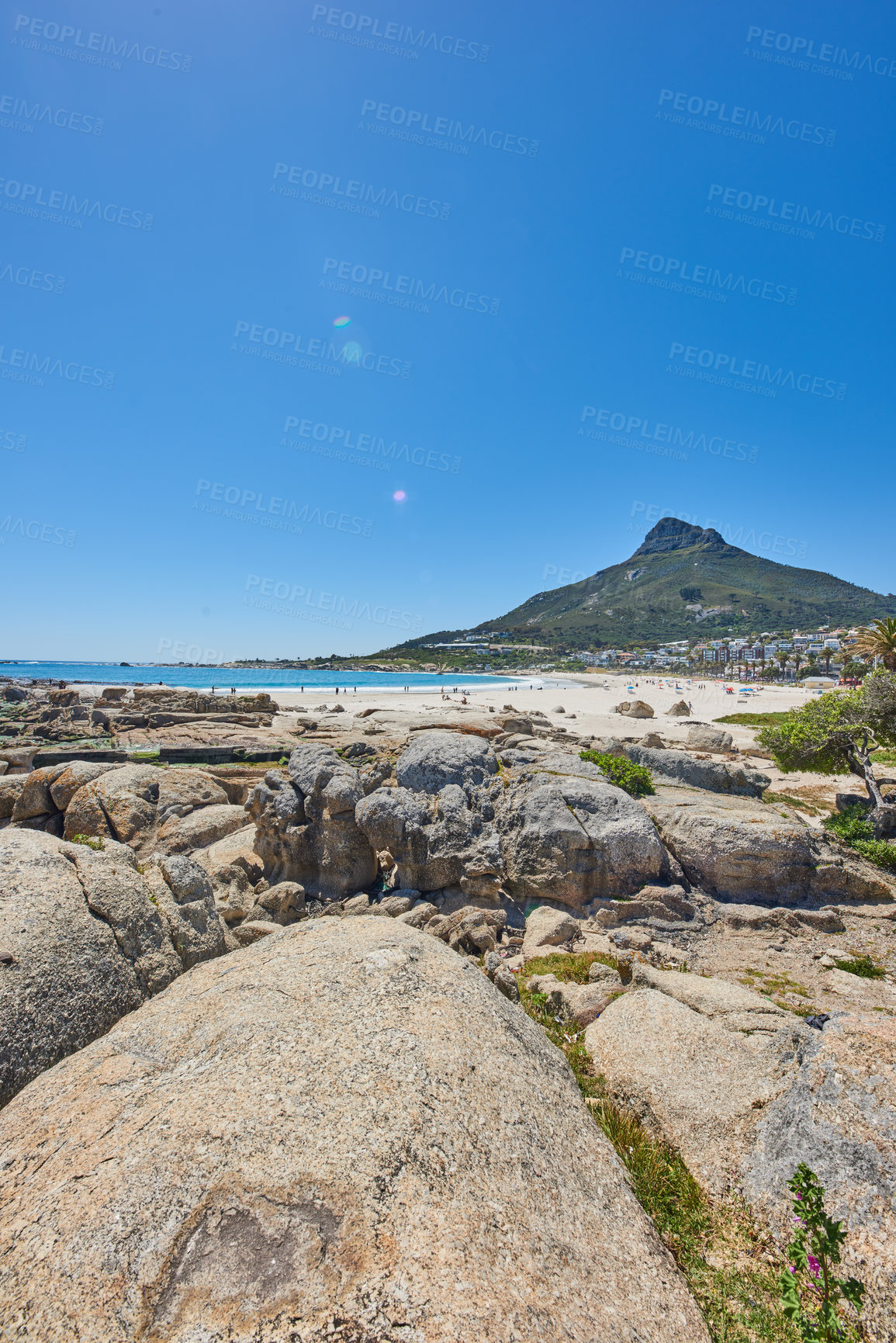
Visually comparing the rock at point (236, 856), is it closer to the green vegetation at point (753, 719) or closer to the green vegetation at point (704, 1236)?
the green vegetation at point (704, 1236)

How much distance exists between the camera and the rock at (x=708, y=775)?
1844 centimetres

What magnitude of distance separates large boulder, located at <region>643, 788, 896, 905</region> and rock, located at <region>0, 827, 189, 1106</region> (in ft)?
33.9

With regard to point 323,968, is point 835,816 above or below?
below

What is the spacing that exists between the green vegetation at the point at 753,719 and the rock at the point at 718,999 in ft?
125

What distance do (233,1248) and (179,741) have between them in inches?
1193

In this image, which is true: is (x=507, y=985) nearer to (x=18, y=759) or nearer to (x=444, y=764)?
(x=444, y=764)

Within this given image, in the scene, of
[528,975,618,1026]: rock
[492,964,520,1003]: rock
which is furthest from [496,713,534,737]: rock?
[492,964,520,1003]: rock

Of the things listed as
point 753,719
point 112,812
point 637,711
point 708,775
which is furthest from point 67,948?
point 753,719

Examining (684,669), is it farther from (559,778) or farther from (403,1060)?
(403,1060)

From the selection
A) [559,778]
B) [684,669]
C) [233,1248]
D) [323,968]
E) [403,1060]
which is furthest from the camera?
[684,669]

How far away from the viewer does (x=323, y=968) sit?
5.09 metres

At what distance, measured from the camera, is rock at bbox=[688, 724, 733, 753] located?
30.5 metres

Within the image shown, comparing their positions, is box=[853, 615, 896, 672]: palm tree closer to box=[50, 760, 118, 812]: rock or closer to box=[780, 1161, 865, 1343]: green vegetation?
box=[780, 1161, 865, 1343]: green vegetation

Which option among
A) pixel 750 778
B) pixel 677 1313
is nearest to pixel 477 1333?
pixel 677 1313
